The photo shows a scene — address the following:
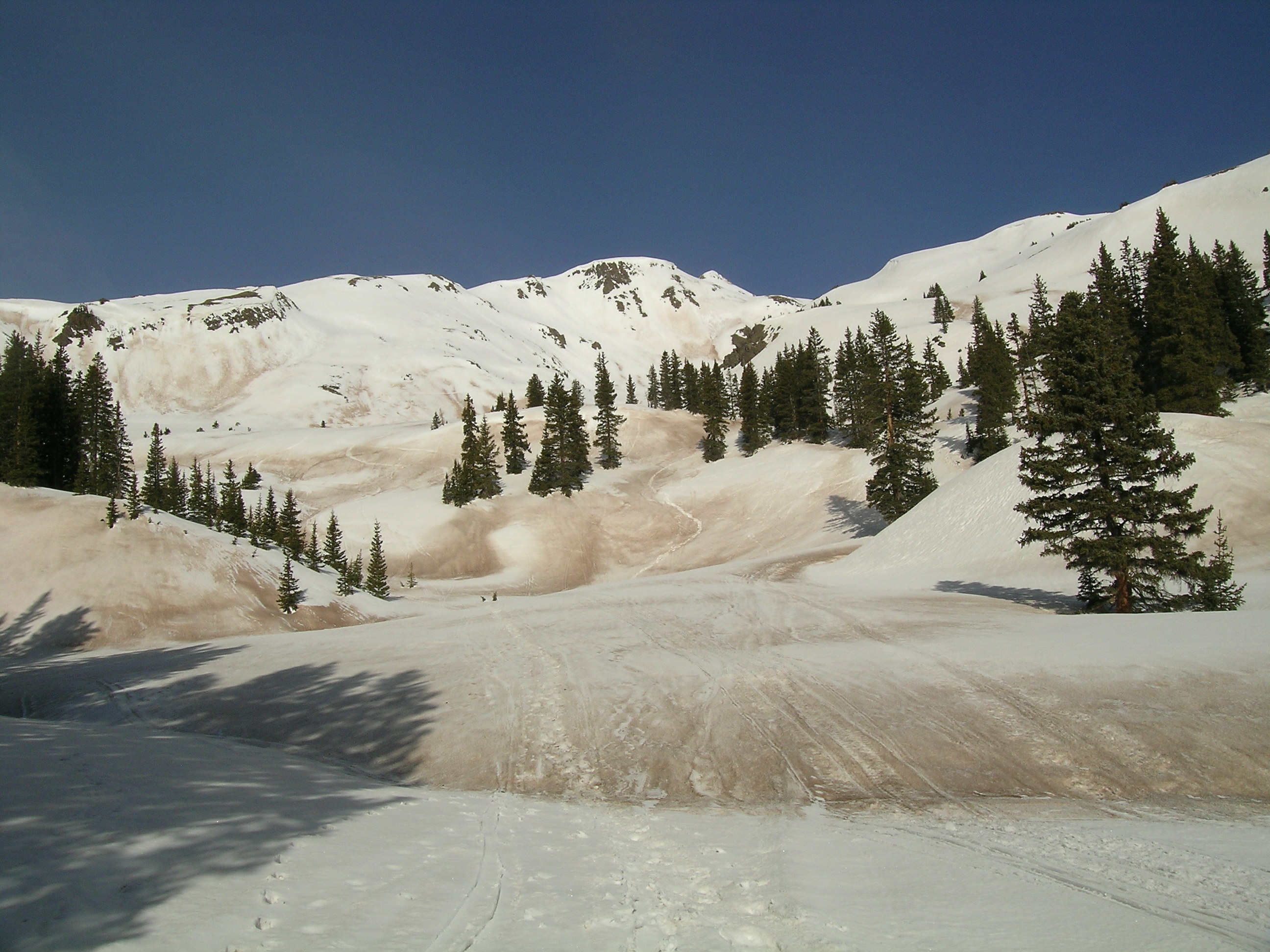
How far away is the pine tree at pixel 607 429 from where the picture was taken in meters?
80.4

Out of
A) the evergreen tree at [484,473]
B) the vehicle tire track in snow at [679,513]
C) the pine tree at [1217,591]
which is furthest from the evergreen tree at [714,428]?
the pine tree at [1217,591]

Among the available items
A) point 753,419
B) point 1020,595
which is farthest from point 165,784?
point 753,419

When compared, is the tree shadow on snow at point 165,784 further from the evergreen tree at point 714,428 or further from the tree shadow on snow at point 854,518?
the evergreen tree at point 714,428

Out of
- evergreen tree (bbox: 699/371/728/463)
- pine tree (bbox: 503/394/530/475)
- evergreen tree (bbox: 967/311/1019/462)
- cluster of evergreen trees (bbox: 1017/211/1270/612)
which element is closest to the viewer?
cluster of evergreen trees (bbox: 1017/211/1270/612)

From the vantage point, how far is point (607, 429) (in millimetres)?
82250

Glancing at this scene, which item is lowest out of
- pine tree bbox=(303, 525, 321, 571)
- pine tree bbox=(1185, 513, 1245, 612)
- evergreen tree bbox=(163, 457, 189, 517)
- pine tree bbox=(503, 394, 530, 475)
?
pine tree bbox=(1185, 513, 1245, 612)

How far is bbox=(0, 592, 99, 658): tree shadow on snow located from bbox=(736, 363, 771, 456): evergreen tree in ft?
209

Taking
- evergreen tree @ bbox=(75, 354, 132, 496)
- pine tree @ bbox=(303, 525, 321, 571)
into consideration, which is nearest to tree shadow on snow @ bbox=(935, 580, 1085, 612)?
pine tree @ bbox=(303, 525, 321, 571)

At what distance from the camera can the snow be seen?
4973 mm

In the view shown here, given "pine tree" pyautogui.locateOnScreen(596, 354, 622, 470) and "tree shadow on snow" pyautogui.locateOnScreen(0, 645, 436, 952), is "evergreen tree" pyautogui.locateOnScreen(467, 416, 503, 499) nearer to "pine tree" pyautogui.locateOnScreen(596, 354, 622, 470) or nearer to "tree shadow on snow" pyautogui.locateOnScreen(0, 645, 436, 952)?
"pine tree" pyautogui.locateOnScreen(596, 354, 622, 470)

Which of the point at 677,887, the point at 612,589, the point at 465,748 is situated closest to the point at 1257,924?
the point at 677,887

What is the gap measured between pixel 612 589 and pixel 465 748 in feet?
73.9

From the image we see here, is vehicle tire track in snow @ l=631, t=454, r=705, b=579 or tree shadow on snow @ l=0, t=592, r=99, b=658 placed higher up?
vehicle tire track in snow @ l=631, t=454, r=705, b=579

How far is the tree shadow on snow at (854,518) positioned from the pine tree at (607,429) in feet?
103
